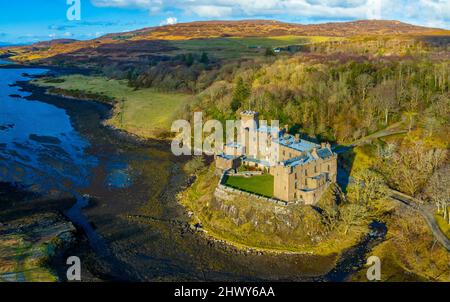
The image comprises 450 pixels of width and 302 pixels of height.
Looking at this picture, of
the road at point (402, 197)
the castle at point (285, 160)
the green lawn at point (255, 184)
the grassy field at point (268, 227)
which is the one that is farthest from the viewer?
the green lawn at point (255, 184)

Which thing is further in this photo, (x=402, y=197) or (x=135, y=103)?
(x=135, y=103)

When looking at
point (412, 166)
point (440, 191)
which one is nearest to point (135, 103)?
point (412, 166)

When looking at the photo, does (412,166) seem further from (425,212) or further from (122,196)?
(122,196)

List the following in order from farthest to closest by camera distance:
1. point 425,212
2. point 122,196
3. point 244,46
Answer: point 244,46 < point 122,196 < point 425,212

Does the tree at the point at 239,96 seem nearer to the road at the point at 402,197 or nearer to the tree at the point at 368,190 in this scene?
the road at the point at 402,197

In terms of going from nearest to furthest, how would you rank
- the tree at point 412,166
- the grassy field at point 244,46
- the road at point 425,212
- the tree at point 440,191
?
the road at point 425,212, the tree at point 440,191, the tree at point 412,166, the grassy field at point 244,46

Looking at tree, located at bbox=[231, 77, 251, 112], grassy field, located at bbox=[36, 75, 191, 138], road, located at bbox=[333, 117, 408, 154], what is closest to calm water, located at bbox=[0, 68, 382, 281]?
grassy field, located at bbox=[36, 75, 191, 138]

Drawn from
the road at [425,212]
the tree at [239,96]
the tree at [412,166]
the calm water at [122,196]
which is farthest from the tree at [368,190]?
the tree at [239,96]
